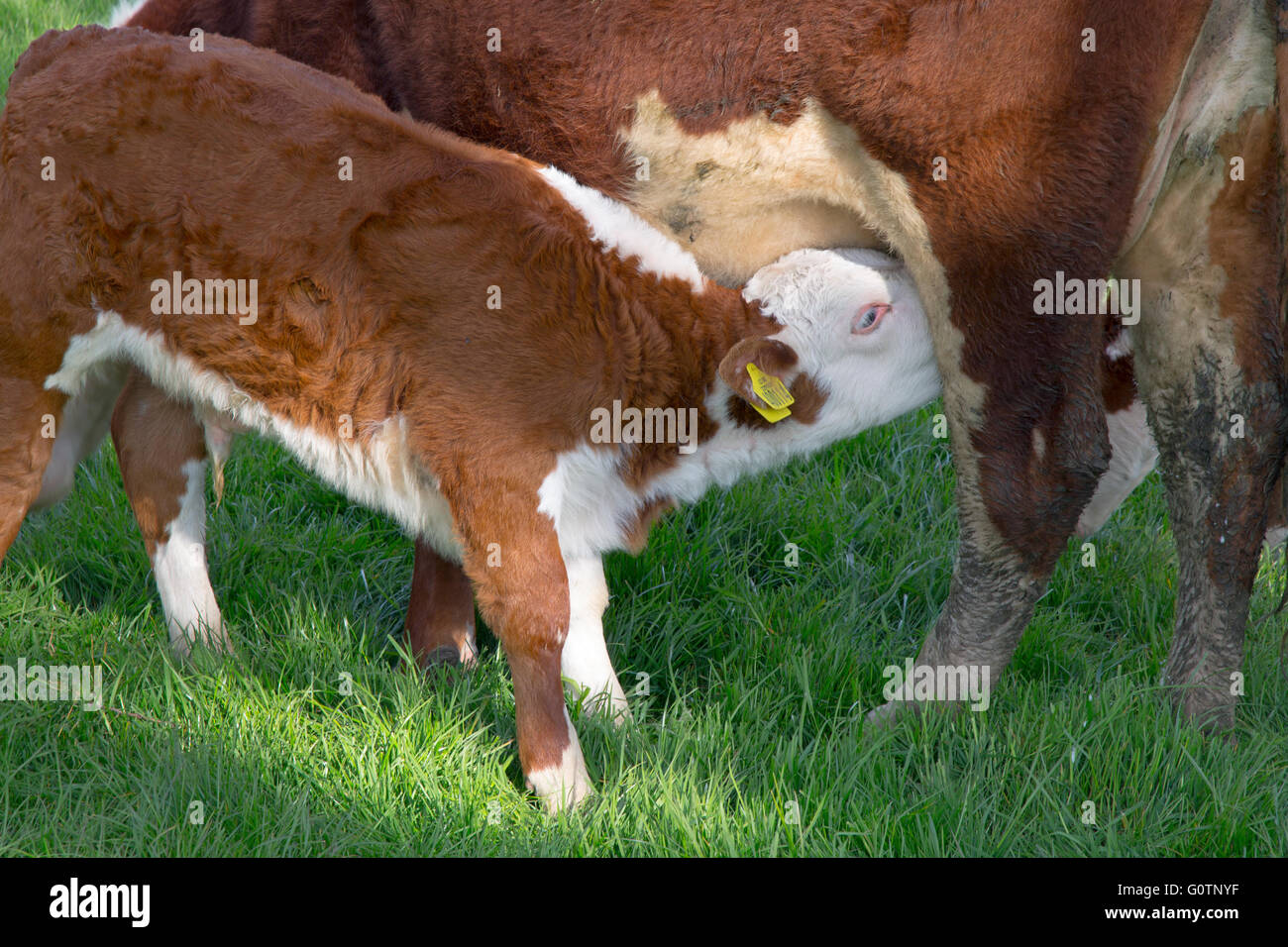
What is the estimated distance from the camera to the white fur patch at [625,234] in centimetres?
368

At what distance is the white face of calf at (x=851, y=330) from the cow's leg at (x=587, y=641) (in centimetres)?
72

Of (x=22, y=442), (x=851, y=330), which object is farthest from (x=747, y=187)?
(x=22, y=442)

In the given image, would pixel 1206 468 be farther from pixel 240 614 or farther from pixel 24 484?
pixel 24 484

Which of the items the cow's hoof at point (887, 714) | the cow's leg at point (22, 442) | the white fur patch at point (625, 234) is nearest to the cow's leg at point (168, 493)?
the cow's leg at point (22, 442)

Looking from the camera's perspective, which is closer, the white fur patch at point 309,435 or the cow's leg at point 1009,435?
the cow's leg at point 1009,435

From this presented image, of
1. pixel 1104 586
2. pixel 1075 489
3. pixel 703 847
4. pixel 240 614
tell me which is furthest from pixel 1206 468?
pixel 240 614

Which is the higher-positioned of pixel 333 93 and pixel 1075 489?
pixel 333 93

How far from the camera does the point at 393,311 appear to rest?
353cm

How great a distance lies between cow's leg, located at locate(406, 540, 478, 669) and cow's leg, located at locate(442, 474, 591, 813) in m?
0.72

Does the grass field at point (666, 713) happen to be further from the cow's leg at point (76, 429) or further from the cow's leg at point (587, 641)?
the cow's leg at point (76, 429)

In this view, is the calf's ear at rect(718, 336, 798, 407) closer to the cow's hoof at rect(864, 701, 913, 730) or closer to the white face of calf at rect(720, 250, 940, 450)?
the white face of calf at rect(720, 250, 940, 450)

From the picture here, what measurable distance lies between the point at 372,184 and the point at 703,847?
1931 mm

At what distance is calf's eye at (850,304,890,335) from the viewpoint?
3682mm

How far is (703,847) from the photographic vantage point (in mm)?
3148
